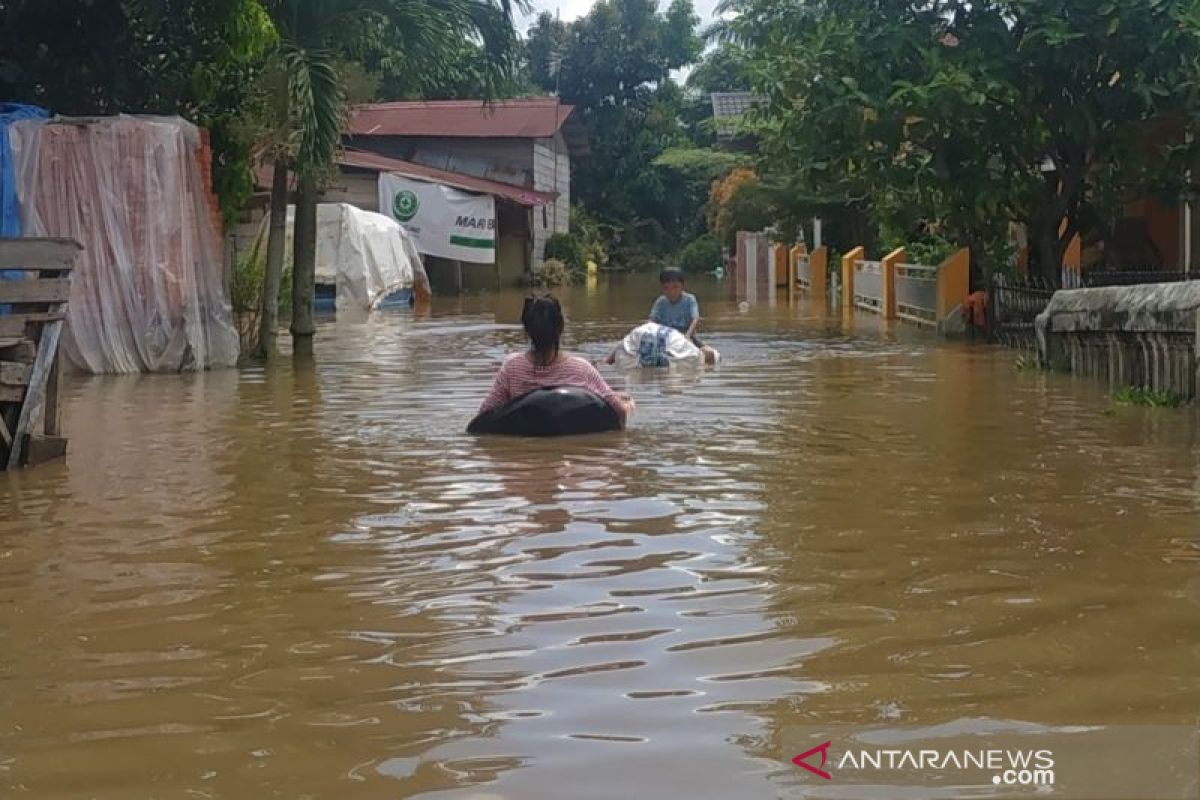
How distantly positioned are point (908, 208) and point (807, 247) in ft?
68.9

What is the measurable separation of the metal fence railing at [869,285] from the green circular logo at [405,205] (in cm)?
1246

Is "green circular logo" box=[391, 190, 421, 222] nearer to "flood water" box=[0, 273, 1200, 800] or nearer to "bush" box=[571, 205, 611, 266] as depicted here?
"bush" box=[571, 205, 611, 266]

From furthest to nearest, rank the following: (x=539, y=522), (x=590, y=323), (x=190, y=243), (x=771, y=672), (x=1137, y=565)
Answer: (x=590, y=323), (x=190, y=243), (x=539, y=522), (x=1137, y=565), (x=771, y=672)

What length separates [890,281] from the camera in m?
25.9

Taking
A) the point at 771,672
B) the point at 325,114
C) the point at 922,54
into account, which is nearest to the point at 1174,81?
the point at 922,54

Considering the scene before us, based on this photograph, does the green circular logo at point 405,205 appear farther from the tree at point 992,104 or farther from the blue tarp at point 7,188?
the blue tarp at point 7,188

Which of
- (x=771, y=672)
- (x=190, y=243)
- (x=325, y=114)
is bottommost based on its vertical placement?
(x=771, y=672)

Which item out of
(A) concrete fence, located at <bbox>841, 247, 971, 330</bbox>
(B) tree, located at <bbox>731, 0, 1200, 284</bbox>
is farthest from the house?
(B) tree, located at <bbox>731, 0, 1200, 284</bbox>

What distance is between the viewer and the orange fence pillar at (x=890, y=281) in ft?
84.3

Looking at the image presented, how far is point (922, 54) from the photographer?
17.0 m

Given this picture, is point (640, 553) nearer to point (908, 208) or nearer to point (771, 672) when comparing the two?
point (771, 672)

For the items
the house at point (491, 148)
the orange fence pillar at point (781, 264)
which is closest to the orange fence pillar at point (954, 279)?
the house at point (491, 148)

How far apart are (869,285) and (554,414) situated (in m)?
19.5

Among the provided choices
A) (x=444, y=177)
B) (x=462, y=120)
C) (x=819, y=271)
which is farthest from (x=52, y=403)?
(x=462, y=120)
